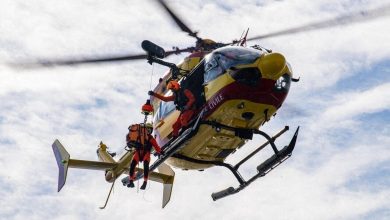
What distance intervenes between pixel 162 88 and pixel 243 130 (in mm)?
3737

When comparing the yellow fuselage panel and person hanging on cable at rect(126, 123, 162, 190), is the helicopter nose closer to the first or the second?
the yellow fuselage panel

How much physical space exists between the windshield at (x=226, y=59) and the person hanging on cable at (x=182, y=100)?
0.80m

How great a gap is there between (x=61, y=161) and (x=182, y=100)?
566 centimetres

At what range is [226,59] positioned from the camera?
1667 cm

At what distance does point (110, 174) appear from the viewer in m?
22.4

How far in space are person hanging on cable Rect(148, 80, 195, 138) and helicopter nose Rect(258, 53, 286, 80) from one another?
2638 mm

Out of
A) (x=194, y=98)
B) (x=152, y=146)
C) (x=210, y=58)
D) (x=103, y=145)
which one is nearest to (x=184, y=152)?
(x=152, y=146)

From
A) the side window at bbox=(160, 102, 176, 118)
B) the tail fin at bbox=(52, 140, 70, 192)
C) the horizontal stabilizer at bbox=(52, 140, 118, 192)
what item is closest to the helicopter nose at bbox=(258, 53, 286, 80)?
the side window at bbox=(160, 102, 176, 118)

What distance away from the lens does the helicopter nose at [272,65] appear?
15.9 metres

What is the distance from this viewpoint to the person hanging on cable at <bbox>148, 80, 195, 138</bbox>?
17688mm

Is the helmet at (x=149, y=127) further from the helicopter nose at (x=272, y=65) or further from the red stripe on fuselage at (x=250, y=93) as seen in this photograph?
the helicopter nose at (x=272, y=65)

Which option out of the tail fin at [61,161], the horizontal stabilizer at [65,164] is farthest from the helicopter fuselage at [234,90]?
the tail fin at [61,161]

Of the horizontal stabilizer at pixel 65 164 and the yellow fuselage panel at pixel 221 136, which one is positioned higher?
the yellow fuselage panel at pixel 221 136

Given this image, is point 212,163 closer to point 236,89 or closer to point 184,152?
point 184,152
